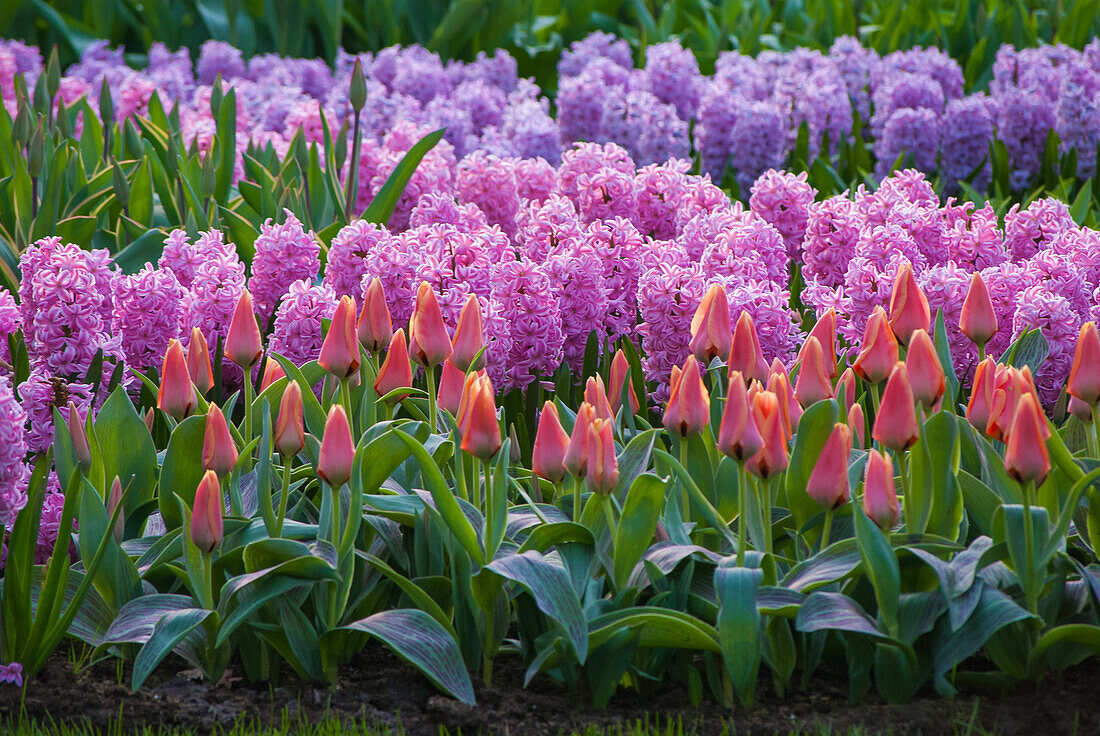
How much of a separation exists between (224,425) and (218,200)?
9.38 ft

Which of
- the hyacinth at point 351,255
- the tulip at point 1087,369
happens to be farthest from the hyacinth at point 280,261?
the tulip at point 1087,369

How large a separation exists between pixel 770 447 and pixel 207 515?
96 cm

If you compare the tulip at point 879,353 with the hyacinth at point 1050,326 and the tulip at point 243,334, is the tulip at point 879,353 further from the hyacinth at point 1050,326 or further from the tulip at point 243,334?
the tulip at point 243,334

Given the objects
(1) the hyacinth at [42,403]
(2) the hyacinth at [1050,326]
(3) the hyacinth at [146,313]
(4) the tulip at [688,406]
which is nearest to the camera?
(4) the tulip at [688,406]

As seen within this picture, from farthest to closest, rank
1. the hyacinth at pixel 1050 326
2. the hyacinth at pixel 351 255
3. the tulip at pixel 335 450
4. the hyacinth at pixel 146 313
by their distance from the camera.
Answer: the hyacinth at pixel 351 255, the hyacinth at pixel 146 313, the hyacinth at pixel 1050 326, the tulip at pixel 335 450

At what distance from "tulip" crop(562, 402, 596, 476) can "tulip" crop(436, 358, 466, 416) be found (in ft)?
1.21

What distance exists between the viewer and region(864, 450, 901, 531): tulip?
1942mm

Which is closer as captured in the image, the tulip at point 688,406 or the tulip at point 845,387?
the tulip at point 688,406

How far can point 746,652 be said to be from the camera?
78.6 inches

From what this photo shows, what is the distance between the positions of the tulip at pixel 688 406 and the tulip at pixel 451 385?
1.42 ft

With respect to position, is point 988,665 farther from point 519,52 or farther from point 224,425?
point 519,52

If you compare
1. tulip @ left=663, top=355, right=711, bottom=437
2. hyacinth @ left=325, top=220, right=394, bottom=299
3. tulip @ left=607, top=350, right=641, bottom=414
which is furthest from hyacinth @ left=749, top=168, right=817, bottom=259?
tulip @ left=663, top=355, right=711, bottom=437

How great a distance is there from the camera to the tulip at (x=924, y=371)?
2.09 metres

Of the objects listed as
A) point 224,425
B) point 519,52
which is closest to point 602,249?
point 224,425
